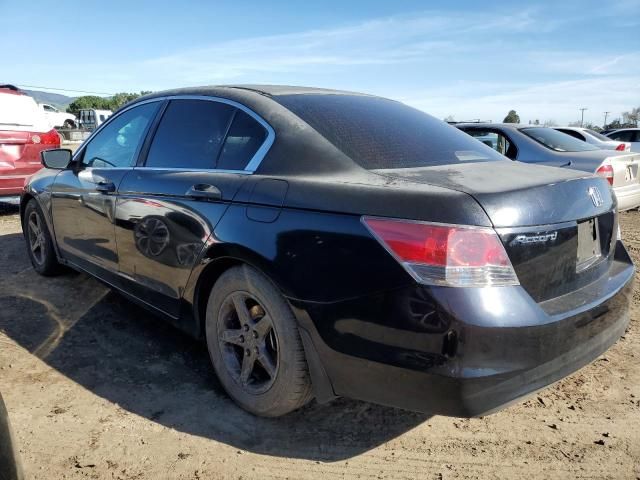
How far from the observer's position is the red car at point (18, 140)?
7.14 m

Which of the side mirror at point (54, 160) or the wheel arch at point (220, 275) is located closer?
the wheel arch at point (220, 275)

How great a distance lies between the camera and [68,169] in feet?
13.7

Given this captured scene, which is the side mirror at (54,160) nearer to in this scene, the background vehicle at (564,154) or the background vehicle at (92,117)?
the background vehicle at (564,154)

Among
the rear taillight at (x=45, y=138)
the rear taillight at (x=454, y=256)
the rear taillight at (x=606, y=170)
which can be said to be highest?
the rear taillight at (x=45, y=138)

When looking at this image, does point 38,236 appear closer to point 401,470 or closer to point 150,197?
point 150,197

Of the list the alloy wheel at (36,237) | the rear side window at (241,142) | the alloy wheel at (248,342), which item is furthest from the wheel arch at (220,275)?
the alloy wheel at (36,237)

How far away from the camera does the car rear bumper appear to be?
5.93 feet

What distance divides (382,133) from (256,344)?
4.01ft

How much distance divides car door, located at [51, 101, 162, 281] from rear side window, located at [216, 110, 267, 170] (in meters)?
0.92

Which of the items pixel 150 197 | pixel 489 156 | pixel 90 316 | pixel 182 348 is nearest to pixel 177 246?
pixel 150 197

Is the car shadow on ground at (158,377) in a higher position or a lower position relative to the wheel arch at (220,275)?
lower

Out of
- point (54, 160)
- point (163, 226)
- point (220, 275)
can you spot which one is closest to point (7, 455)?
point (220, 275)

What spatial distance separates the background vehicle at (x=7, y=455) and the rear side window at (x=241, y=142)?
1.48 metres

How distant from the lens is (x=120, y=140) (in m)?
3.71
